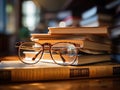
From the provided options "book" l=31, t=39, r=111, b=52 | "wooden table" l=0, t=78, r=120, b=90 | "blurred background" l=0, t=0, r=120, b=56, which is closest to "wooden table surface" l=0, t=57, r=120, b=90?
"wooden table" l=0, t=78, r=120, b=90

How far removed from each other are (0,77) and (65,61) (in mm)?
189

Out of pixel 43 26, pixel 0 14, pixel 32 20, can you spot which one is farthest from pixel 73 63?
pixel 32 20

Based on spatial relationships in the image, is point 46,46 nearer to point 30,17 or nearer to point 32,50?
point 32,50

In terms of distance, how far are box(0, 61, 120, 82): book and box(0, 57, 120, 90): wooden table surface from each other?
0.02 metres

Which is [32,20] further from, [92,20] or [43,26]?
[92,20]

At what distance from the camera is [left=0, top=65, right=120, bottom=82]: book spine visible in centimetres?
54

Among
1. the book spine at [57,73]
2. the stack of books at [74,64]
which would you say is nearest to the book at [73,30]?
the stack of books at [74,64]

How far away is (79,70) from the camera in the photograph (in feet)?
1.92

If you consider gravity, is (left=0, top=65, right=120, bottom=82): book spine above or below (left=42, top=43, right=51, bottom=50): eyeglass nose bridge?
below

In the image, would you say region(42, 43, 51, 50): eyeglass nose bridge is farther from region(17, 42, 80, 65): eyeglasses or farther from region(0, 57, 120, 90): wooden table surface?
region(0, 57, 120, 90): wooden table surface

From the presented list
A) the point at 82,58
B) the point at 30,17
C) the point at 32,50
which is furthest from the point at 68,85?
the point at 30,17

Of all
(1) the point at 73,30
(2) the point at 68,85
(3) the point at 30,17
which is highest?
(3) the point at 30,17

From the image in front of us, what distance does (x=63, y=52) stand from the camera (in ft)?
2.12

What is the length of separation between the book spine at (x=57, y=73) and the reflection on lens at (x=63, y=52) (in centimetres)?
5
